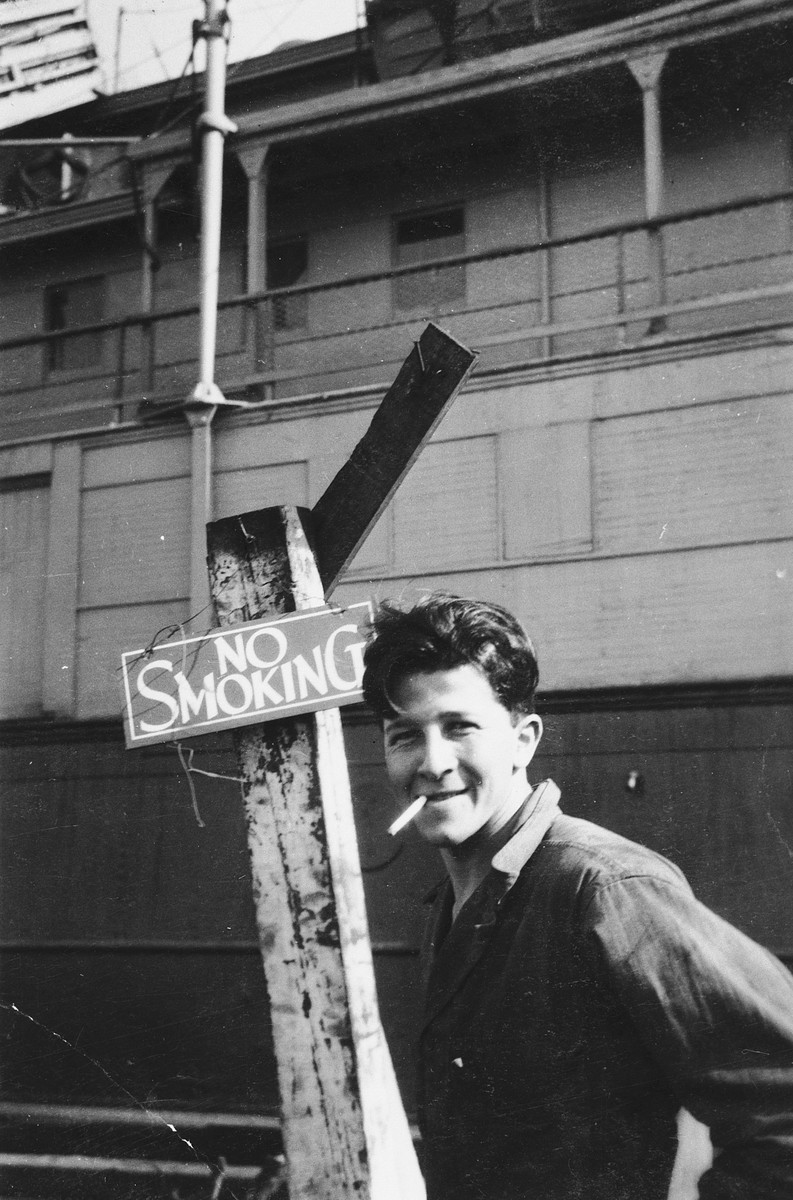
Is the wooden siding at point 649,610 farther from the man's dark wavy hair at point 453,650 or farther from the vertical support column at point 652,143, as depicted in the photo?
the man's dark wavy hair at point 453,650

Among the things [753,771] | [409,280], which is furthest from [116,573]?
[753,771]

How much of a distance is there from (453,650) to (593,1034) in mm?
783

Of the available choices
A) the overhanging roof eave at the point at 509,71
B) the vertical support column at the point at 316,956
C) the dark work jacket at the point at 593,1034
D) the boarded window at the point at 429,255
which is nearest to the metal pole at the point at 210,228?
the overhanging roof eave at the point at 509,71

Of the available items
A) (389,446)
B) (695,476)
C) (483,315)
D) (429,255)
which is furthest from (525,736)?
(429,255)

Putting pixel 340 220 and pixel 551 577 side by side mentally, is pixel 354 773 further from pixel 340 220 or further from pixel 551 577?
pixel 340 220

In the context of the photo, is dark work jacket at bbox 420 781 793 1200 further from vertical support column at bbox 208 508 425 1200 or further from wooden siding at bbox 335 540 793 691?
wooden siding at bbox 335 540 793 691

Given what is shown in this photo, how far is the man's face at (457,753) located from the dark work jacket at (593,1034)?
10 cm

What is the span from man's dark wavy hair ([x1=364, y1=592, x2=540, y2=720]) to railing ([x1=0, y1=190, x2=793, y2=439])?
3.87 meters

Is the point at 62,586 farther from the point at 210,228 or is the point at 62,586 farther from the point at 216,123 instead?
the point at 216,123

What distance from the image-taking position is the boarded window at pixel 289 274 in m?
7.94

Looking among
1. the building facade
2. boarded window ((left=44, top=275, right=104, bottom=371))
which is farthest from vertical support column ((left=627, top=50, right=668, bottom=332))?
boarded window ((left=44, top=275, right=104, bottom=371))

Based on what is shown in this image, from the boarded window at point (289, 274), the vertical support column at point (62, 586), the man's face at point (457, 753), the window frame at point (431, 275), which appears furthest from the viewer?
the boarded window at point (289, 274)

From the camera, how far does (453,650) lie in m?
2.15

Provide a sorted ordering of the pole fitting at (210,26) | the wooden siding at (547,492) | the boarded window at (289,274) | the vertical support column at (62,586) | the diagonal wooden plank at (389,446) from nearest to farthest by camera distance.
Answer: the diagonal wooden plank at (389,446)
the pole fitting at (210,26)
the wooden siding at (547,492)
the vertical support column at (62,586)
the boarded window at (289,274)
